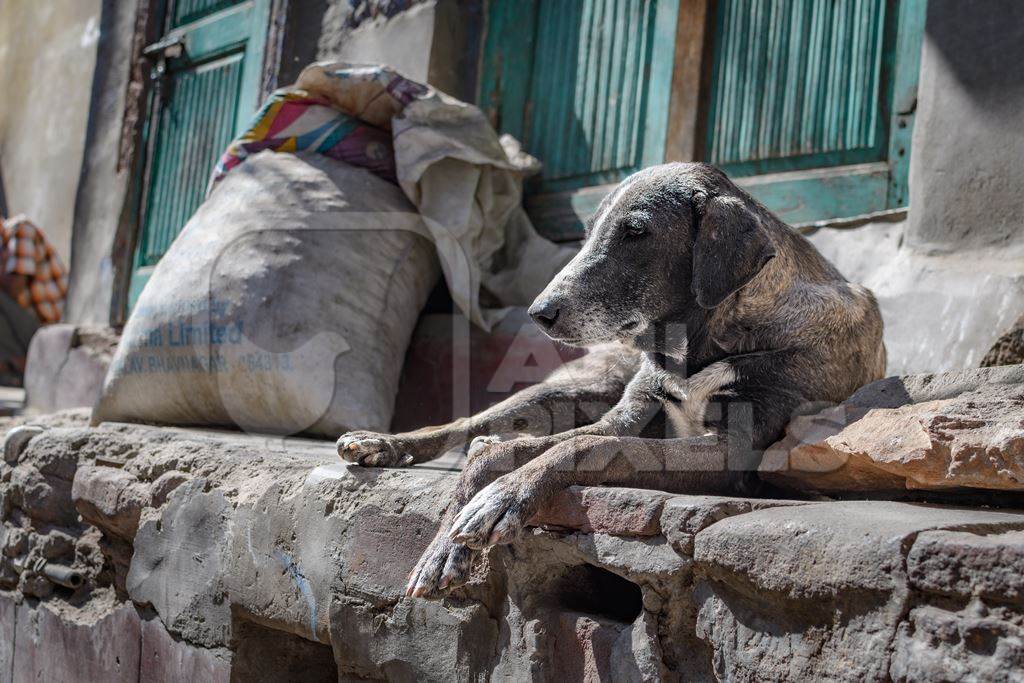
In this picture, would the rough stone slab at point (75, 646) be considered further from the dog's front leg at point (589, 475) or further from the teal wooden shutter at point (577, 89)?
the teal wooden shutter at point (577, 89)

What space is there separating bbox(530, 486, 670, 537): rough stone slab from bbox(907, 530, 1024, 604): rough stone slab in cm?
47

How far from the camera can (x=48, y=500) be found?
3.44m

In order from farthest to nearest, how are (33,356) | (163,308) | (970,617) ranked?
(33,356), (163,308), (970,617)

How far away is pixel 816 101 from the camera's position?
3.79 metres

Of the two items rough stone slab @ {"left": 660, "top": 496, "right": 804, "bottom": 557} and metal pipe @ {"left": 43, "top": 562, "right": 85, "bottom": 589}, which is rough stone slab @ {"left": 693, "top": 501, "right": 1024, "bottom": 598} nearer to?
rough stone slab @ {"left": 660, "top": 496, "right": 804, "bottom": 557}

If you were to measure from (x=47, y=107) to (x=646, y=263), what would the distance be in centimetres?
657

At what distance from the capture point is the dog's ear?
224 centimetres

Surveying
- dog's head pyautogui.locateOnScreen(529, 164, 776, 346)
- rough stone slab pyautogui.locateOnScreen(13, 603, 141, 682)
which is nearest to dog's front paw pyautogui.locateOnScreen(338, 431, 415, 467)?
dog's head pyautogui.locateOnScreen(529, 164, 776, 346)

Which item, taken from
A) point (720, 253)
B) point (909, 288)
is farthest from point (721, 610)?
point (909, 288)

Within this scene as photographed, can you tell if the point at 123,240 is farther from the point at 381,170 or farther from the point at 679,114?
the point at 679,114

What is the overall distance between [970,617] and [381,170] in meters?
3.10

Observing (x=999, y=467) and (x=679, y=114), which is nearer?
(x=999, y=467)

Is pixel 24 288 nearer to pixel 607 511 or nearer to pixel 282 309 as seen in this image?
pixel 282 309

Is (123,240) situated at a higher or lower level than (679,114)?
lower
